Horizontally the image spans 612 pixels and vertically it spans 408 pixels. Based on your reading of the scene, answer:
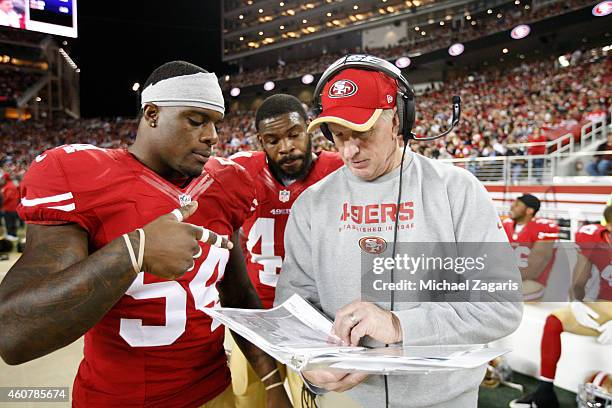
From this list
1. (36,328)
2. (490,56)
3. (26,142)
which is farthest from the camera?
(26,142)

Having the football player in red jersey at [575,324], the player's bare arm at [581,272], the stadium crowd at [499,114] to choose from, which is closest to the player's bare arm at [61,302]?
the player's bare arm at [581,272]

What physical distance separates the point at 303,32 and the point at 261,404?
23102 mm

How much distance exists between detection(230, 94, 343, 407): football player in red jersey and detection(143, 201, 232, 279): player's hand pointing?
118 cm

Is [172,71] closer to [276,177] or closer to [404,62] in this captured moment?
[276,177]

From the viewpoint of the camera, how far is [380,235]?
38.2 inches

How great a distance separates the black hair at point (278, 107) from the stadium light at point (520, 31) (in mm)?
14821

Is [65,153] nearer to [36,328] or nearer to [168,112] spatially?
[168,112]

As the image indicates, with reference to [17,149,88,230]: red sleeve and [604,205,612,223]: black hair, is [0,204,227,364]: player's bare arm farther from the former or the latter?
[604,205,612,223]: black hair

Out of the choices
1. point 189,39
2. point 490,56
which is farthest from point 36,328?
point 490,56

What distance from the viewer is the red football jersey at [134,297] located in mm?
977

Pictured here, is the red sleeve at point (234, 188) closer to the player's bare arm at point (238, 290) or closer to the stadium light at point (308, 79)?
the player's bare arm at point (238, 290)

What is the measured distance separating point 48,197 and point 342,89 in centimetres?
67

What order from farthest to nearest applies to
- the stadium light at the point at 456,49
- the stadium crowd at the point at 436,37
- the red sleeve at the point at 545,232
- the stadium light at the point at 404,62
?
the stadium light at the point at 404,62 < the stadium light at the point at 456,49 < the stadium crowd at the point at 436,37 < the red sleeve at the point at 545,232

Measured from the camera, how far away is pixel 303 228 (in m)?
1.06
